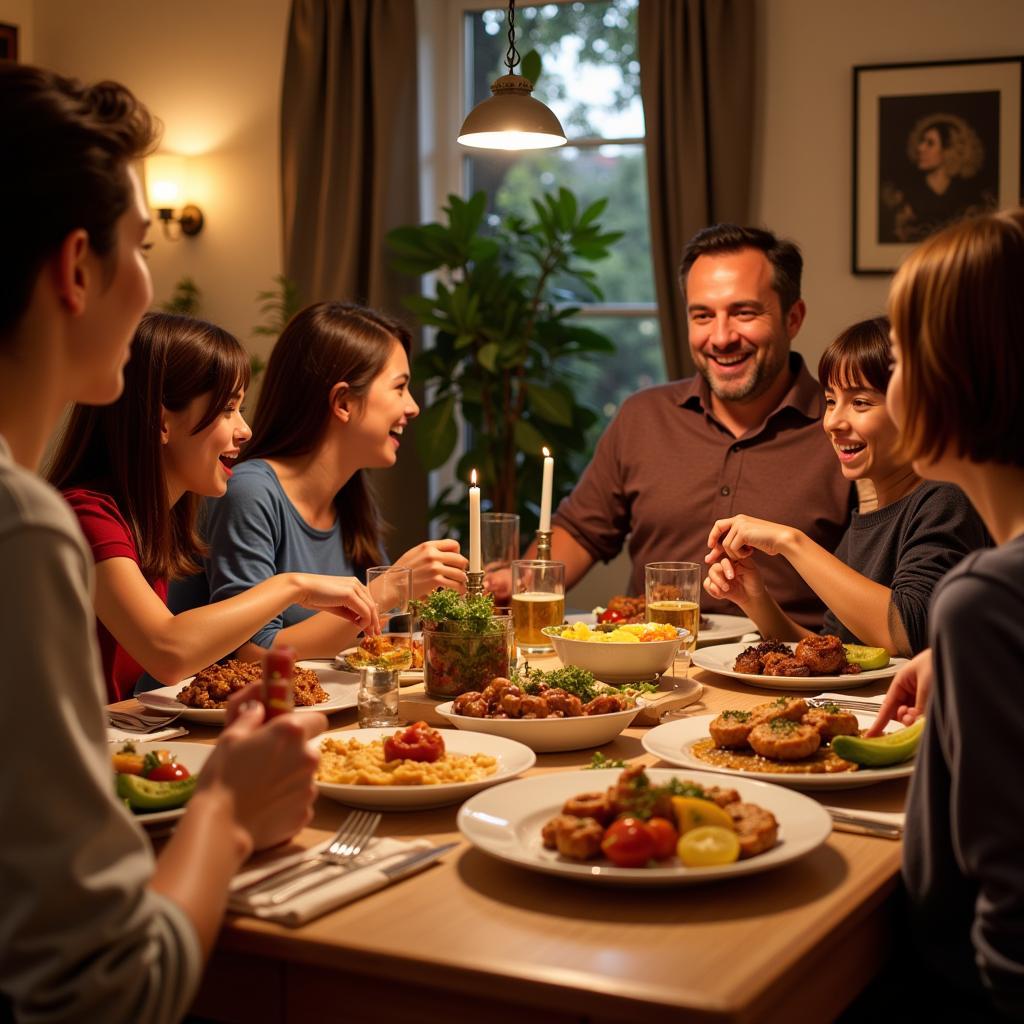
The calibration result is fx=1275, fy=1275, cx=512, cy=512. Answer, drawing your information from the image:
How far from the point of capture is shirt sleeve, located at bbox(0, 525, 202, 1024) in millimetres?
949

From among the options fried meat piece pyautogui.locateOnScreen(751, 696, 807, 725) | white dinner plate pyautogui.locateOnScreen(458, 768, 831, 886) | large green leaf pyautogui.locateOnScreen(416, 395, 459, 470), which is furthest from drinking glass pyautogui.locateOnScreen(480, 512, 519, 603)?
large green leaf pyautogui.locateOnScreen(416, 395, 459, 470)

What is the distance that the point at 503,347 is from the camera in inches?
186

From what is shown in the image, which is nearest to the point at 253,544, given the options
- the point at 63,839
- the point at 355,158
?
the point at 63,839

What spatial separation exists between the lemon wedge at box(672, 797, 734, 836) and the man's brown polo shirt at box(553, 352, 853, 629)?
5.83ft

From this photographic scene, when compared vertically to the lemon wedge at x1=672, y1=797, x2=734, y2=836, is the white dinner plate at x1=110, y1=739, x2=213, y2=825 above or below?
below

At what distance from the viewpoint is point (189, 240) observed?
579 cm

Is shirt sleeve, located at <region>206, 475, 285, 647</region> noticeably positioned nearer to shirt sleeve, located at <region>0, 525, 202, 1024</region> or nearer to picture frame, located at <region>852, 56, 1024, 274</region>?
shirt sleeve, located at <region>0, 525, 202, 1024</region>

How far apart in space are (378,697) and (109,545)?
56cm

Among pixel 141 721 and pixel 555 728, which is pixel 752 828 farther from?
pixel 141 721

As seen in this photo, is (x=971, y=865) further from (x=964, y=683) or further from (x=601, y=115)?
(x=601, y=115)

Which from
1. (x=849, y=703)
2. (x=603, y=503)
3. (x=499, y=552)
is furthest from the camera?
(x=603, y=503)

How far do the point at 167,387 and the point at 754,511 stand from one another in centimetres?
155

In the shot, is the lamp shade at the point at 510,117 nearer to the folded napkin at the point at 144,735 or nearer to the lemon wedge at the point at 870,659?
the lemon wedge at the point at 870,659

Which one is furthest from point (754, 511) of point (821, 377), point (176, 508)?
point (176, 508)
